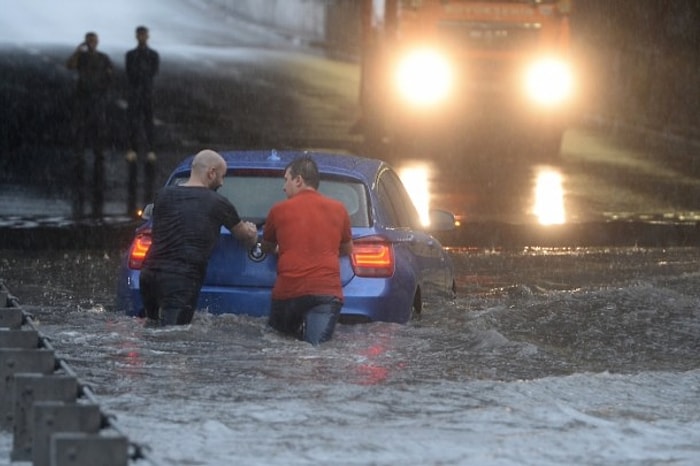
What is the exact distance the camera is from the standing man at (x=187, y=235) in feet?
32.9

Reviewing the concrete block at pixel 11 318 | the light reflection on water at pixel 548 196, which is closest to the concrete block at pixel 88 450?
the concrete block at pixel 11 318

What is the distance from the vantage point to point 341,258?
10508mm

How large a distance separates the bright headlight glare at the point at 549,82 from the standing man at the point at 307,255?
66.0 feet

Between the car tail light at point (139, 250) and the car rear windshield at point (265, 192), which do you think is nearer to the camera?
the car tail light at point (139, 250)

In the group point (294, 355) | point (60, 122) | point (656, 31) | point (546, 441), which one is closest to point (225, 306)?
point (294, 355)

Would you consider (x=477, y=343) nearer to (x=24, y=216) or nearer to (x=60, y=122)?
(x=24, y=216)

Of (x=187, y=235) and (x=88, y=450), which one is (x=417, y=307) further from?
(x=88, y=450)

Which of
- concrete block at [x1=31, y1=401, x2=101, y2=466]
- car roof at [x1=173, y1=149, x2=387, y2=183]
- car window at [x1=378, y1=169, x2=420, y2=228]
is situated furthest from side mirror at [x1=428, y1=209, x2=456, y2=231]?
concrete block at [x1=31, y1=401, x2=101, y2=466]

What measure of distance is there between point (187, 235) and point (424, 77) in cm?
2016

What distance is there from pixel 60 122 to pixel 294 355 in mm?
22942

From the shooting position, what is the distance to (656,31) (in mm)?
41312

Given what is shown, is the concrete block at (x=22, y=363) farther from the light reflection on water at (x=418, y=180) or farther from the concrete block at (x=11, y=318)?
the light reflection on water at (x=418, y=180)

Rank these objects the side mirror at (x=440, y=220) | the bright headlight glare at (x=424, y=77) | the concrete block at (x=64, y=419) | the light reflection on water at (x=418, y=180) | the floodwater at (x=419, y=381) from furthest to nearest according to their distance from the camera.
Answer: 1. the bright headlight glare at (x=424, y=77)
2. the light reflection on water at (x=418, y=180)
3. the side mirror at (x=440, y=220)
4. the floodwater at (x=419, y=381)
5. the concrete block at (x=64, y=419)

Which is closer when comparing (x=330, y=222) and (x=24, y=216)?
(x=330, y=222)
